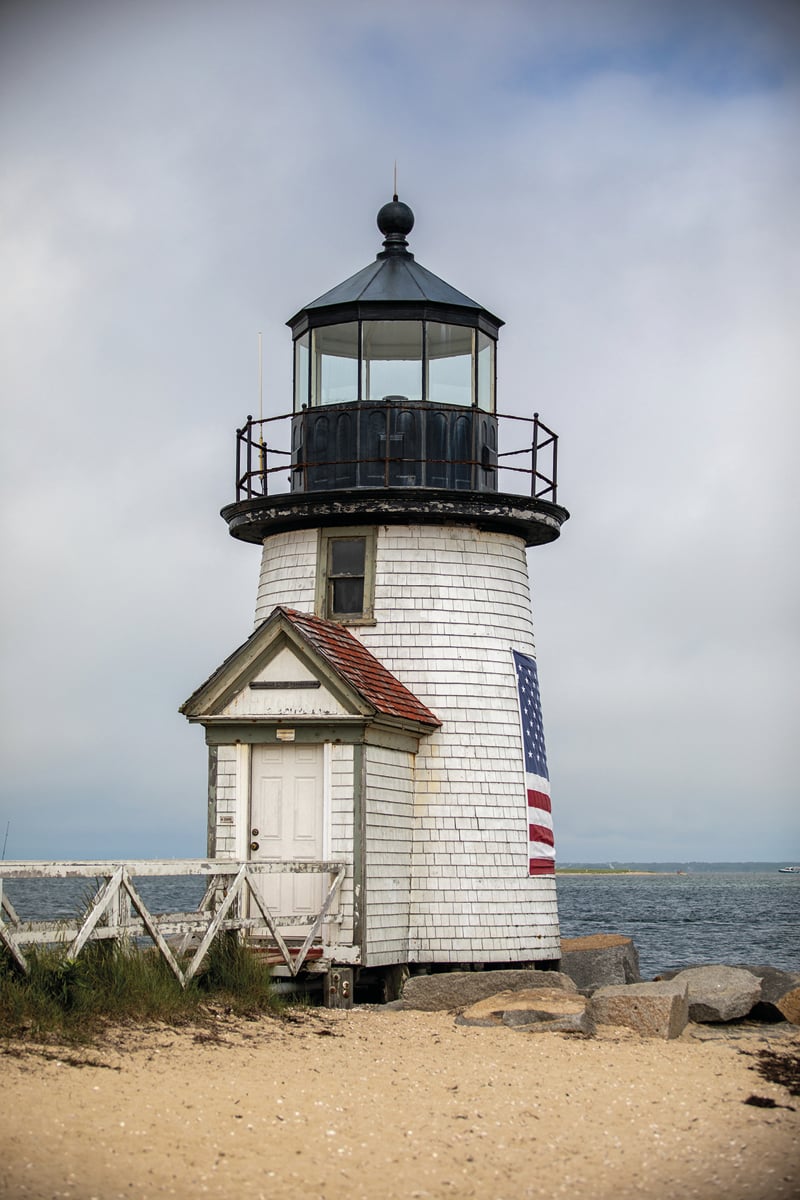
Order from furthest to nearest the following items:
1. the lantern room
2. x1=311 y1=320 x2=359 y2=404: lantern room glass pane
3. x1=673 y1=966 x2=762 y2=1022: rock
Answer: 1. x1=311 y1=320 x2=359 y2=404: lantern room glass pane
2. the lantern room
3. x1=673 y1=966 x2=762 y2=1022: rock

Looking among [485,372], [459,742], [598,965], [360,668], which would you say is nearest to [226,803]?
[360,668]

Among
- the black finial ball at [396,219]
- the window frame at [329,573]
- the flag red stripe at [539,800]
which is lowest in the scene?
the flag red stripe at [539,800]

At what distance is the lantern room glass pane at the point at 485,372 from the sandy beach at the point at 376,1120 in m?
7.76

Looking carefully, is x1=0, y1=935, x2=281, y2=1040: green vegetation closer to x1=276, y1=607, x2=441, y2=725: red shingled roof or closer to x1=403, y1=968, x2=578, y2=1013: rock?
x1=403, y1=968, x2=578, y2=1013: rock

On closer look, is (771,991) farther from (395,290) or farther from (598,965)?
(395,290)

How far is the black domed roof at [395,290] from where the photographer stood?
1725 cm

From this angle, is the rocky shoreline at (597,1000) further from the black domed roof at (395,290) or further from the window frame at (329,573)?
the black domed roof at (395,290)

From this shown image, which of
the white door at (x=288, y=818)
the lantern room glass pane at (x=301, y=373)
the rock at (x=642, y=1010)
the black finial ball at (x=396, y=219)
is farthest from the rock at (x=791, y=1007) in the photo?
the black finial ball at (x=396, y=219)

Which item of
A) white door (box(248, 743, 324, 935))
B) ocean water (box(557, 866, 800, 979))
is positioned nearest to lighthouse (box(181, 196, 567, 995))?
white door (box(248, 743, 324, 935))

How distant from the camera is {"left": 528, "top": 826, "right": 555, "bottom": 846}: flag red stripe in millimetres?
16859

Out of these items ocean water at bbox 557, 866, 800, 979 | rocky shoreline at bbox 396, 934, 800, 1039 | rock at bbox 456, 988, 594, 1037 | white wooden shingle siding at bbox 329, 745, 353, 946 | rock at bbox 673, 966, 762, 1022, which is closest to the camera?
rock at bbox 456, 988, 594, 1037

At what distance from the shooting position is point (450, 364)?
17.4 m

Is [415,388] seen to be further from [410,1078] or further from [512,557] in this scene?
[410,1078]

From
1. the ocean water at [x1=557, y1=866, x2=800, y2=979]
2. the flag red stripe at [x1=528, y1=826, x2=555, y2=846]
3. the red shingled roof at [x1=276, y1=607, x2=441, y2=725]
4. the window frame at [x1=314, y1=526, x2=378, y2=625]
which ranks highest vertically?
the window frame at [x1=314, y1=526, x2=378, y2=625]
